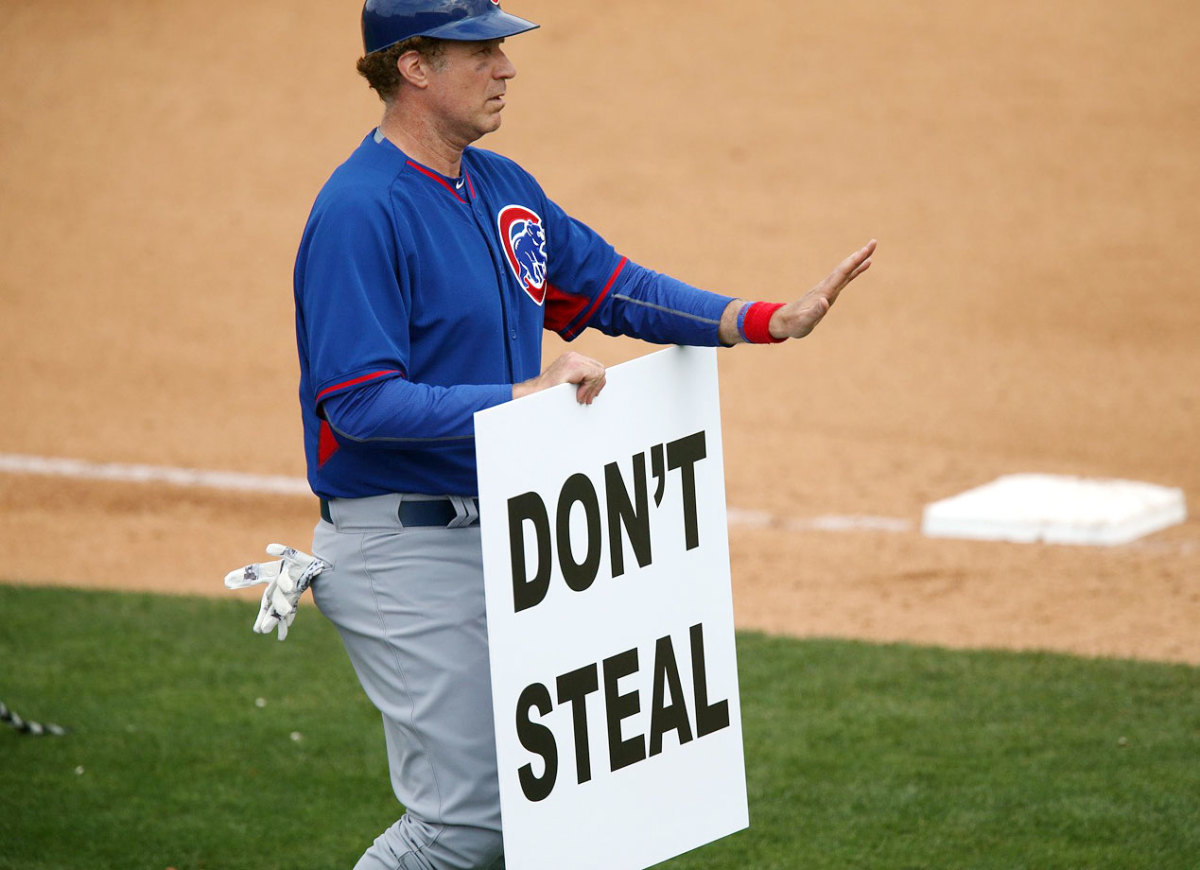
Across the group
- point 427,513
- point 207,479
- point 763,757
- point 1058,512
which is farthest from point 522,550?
point 207,479

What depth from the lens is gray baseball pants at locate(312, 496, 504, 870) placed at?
9.33 ft

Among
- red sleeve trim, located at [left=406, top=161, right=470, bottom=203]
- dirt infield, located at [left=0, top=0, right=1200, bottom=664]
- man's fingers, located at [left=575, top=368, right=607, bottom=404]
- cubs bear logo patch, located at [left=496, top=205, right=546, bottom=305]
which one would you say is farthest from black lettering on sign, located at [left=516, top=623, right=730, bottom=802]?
dirt infield, located at [left=0, top=0, right=1200, bottom=664]

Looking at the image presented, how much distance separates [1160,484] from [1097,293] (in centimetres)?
279

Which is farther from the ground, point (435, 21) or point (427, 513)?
point (435, 21)

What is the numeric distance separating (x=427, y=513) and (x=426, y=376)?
239 mm

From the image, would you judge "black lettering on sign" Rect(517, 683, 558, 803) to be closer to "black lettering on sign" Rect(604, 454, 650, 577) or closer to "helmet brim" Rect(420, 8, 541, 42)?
"black lettering on sign" Rect(604, 454, 650, 577)

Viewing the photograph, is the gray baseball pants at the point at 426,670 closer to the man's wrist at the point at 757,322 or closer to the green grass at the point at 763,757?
the man's wrist at the point at 757,322

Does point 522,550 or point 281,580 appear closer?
point 522,550

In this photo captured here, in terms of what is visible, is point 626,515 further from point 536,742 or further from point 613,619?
point 536,742

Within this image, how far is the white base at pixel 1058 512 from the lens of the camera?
6531 millimetres

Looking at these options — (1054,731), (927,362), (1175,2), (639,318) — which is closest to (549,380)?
(639,318)

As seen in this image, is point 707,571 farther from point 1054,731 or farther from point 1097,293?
point 1097,293

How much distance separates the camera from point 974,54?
1295 centimetres

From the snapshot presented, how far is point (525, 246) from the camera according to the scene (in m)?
3.01
